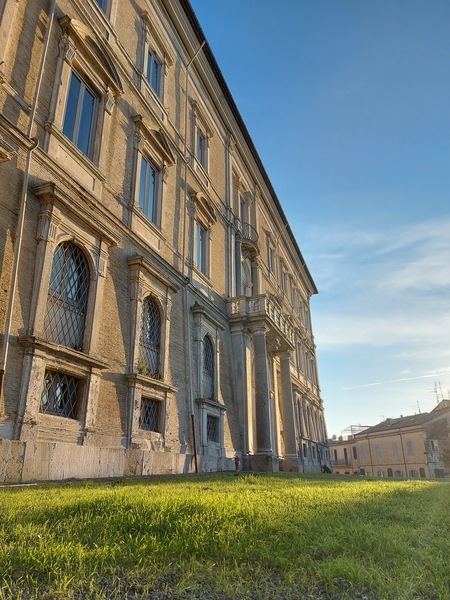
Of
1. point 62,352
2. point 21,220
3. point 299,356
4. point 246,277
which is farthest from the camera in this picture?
point 299,356

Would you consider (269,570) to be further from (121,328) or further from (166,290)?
(166,290)

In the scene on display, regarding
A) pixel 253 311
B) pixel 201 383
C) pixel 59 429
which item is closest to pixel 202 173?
pixel 253 311

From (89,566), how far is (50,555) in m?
0.25

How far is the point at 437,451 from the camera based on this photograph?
5228 centimetres

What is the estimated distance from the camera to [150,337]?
11523 millimetres

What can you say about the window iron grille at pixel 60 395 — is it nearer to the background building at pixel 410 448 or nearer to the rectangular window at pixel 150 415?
the rectangular window at pixel 150 415

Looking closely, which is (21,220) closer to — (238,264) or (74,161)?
(74,161)

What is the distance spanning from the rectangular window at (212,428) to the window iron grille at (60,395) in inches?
237

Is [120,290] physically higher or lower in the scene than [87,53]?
lower

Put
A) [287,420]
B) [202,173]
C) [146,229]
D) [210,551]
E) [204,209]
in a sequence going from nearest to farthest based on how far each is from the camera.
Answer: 1. [210,551]
2. [146,229]
3. [204,209]
4. [202,173]
5. [287,420]

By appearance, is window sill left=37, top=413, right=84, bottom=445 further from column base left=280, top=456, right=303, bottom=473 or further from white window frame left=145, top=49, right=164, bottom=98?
column base left=280, top=456, right=303, bottom=473

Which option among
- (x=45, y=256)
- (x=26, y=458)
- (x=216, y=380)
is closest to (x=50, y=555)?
(x=26, y=458)

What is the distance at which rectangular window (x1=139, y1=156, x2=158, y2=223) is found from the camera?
12617mm

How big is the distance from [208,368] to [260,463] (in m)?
3.69
